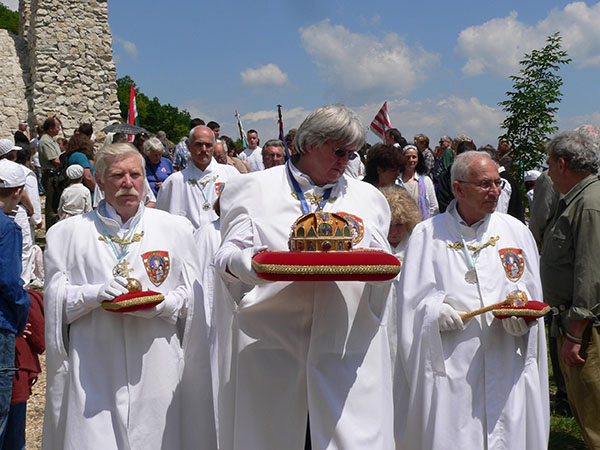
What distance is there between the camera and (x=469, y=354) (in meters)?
4.36

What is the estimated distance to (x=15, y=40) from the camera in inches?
1020

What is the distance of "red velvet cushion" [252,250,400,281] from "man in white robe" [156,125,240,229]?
14.6ft

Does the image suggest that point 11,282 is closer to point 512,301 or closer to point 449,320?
point 449,320

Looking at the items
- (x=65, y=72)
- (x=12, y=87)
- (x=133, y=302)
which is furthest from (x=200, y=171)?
(x=12, y=87)

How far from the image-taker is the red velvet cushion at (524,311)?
4.06m

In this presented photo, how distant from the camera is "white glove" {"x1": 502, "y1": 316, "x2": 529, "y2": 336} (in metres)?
4.20

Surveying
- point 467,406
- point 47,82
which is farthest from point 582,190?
point 47,82

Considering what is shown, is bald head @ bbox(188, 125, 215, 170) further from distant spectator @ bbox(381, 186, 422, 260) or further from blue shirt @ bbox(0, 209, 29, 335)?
blue shirt @ bbox(0, 209, 29, 335)

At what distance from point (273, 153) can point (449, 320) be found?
473cm

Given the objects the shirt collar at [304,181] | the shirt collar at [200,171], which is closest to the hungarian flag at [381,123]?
the shirt collar at [200,171]

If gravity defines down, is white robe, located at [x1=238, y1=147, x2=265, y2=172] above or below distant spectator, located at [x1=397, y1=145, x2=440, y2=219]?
above

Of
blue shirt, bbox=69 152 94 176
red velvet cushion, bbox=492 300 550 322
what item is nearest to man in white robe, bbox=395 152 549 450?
red velvet cushion, bbox=492 300 550 322

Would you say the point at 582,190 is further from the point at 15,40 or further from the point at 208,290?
the point at 15,40

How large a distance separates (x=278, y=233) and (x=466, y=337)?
146 cm
